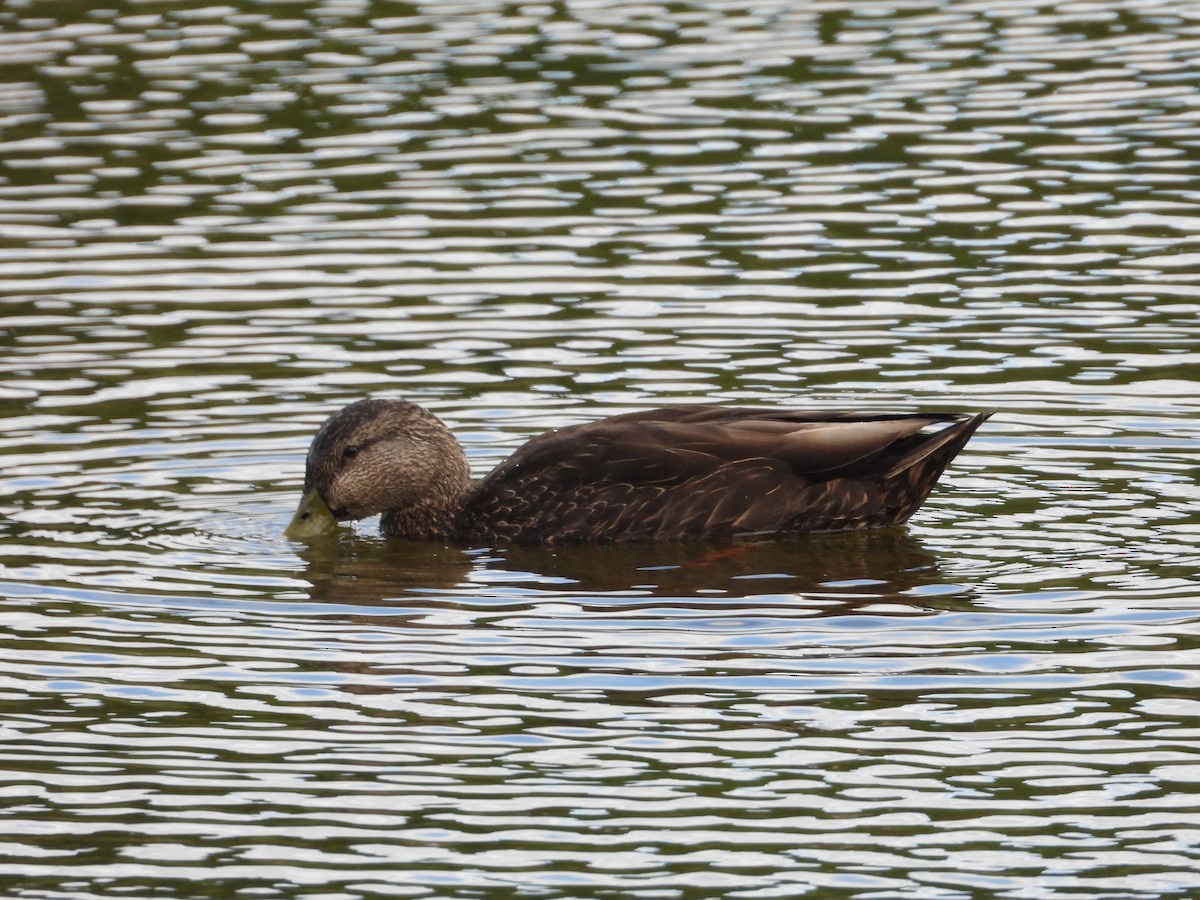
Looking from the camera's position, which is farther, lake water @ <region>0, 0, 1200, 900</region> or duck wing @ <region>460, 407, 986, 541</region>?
duck wing @ <region>460, 407, 986, 541</region>

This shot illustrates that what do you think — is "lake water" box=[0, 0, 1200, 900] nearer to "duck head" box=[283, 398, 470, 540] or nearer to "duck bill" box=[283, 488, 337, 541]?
"duck bill" box=[283, 488, 337, 541]

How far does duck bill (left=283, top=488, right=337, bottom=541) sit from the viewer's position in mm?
12242

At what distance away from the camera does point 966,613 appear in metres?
10.4

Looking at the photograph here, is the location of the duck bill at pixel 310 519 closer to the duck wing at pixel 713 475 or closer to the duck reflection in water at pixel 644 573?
the duck reflection in water at pixel 644 573

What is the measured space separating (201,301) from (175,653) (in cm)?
644

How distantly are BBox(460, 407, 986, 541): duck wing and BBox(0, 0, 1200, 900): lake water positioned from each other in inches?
9.7

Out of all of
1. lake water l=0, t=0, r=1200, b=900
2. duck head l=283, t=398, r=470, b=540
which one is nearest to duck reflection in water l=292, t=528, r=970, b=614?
lake water l=0, t=0, r=1200, b=900

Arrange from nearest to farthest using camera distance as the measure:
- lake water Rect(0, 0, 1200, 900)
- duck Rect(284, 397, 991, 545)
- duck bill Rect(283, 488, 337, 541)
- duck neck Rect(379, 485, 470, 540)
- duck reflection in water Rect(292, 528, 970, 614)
→ lake water Rect(0, 0, 1200, 900)
duck reflection in water Rect(292, 528, 970, 614)
duck Rect(284, 397, 991, 545)
duck bill Rect(283, 488, 337, 541)
duck neck Rect(379, 485, 470, 540)

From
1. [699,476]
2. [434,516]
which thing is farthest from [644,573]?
[434,516]

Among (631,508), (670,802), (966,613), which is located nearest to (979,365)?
(631,508)

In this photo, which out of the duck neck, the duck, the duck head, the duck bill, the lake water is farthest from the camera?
the duck neck

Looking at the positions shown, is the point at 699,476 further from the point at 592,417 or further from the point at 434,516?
the point at 592,417

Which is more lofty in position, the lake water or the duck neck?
the lake water

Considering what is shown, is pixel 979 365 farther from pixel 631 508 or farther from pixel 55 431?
pixel 55 431
